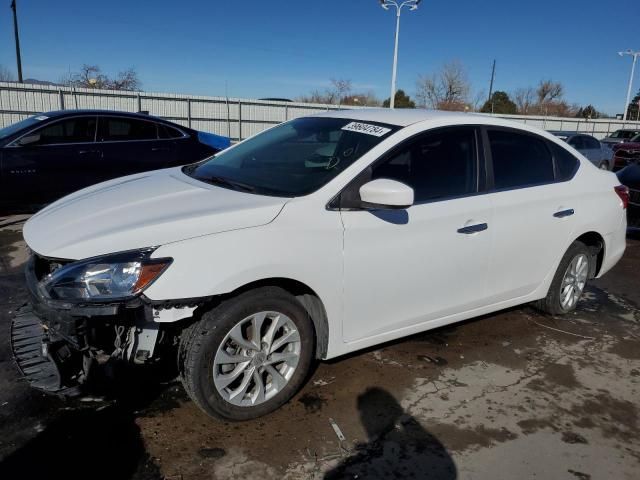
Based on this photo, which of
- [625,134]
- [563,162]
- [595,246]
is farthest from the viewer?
[625,134]

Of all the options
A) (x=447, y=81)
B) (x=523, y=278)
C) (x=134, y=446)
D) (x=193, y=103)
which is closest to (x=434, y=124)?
(x=523, y=278)

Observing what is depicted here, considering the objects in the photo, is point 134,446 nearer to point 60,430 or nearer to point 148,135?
point 60,430

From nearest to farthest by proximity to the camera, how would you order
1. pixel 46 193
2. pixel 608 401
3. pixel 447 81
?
1. pixel 608 401
2. pixel 46 193
3. pixel 447 81

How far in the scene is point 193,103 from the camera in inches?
712

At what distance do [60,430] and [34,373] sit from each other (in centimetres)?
33

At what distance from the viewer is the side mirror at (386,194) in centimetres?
284

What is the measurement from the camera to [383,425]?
293 centimetres

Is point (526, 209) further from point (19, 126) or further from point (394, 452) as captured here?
point (19, 126)

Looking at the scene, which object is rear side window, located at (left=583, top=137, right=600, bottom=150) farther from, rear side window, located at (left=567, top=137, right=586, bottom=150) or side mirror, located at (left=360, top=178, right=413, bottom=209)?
side mirror, located at (left=360, top=178, right=413, bottom=209)

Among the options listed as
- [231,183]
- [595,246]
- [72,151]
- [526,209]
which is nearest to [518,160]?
[526,209]

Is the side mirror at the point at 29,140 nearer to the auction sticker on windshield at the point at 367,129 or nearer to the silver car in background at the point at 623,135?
the auction sticker on windshield at the point at 367,129

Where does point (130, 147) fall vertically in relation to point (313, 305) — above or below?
above

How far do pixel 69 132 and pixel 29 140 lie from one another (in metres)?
0.53

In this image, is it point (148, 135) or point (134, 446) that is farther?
point (148, 135)
